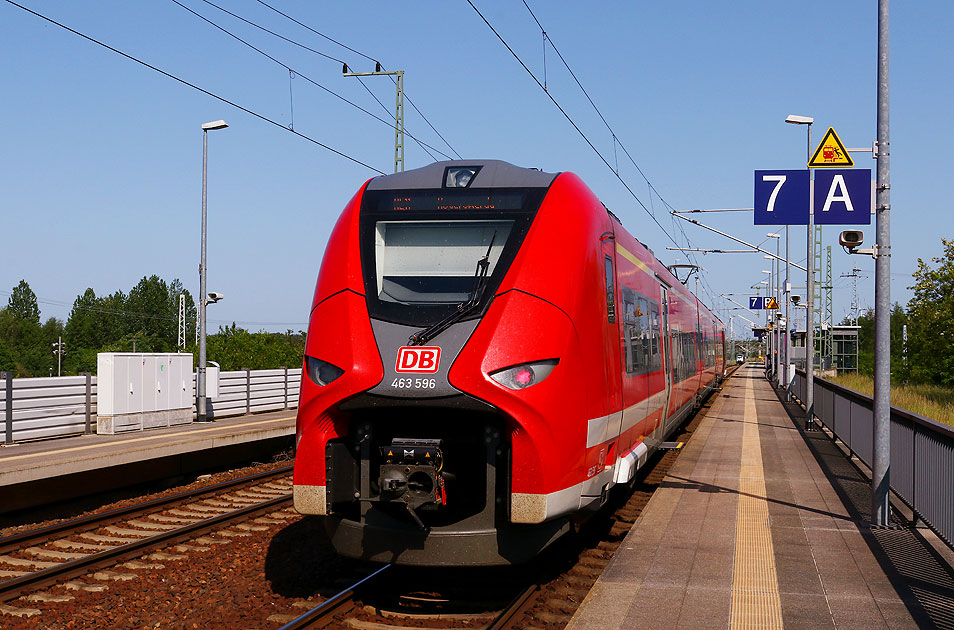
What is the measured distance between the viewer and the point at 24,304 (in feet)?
435

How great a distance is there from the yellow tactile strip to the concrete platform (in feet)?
27.3

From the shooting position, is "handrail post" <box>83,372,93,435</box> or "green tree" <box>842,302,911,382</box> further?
"green tree" <box>842,302,911,382</box>

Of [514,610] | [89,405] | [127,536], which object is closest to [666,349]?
[514,610]

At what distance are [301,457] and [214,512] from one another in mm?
5555

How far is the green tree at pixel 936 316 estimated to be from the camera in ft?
113

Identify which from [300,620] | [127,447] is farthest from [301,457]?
Answer: [127,447]

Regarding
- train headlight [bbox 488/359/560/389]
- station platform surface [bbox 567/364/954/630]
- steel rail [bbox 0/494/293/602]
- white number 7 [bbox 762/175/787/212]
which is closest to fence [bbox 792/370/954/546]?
station platform surface [bbox 567/364/954/630]

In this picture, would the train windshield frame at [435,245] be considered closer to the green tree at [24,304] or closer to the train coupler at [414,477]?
the train coupler at [414,477]

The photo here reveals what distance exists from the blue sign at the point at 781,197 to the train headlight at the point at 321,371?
31.1 feet

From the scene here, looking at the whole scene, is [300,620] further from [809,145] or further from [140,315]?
[140,315]

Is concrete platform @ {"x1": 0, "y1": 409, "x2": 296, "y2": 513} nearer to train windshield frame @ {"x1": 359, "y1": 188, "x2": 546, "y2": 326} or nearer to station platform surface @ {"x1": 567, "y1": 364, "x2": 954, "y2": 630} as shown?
train windshield frame @ {"x1": 359, "y1": 188, "x2": 546, "y2": 326}

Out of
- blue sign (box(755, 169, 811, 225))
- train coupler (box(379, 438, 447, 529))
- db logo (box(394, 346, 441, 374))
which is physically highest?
blue sign (box(755, 169, 811, 225))

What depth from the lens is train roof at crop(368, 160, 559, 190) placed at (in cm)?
745

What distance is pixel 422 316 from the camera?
A: 6.64 meters
